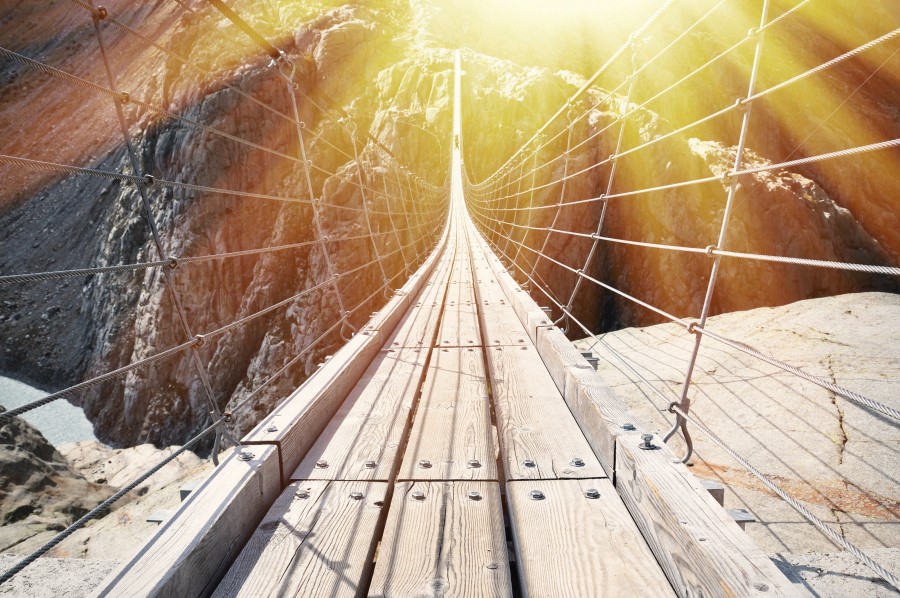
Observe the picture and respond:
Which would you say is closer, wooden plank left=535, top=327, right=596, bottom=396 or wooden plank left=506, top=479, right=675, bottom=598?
wooden plank left=506, top=479, right=675, bottom=598

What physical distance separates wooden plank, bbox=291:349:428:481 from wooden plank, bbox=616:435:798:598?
616 millimetres

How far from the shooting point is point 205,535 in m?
0.91

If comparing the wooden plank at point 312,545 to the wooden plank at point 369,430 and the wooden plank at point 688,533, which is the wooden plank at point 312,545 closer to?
the wooden plank at point 369,430

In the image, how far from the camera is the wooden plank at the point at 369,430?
4.40 feet

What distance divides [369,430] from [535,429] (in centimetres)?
52

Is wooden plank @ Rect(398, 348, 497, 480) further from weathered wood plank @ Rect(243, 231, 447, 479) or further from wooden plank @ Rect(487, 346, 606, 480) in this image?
weathered wood plank @ Rect(243, 231, 447, 479)

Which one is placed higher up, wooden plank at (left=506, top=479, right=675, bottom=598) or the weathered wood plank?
the weathered wood plank

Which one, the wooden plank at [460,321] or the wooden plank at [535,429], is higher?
the wooden plank at [460,321]

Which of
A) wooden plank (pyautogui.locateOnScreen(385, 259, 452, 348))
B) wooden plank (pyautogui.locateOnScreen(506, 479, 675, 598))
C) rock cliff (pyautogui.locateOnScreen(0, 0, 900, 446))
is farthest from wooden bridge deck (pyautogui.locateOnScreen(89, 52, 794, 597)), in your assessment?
rock cliff (pyautogui.locateOnScreen(0, 0, 900, 446))

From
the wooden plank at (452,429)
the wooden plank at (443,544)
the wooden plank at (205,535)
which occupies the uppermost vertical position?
the wooden plank at (205,535)

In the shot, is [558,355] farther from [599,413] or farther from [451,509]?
[451,509]

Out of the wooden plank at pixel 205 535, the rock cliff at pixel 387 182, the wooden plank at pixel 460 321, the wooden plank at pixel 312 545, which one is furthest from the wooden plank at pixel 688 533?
the rock cliff at pixel 387 182

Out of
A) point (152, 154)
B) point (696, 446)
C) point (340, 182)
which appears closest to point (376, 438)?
point (696, 446)

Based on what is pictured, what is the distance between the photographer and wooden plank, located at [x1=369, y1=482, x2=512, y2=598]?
3.09 feet
